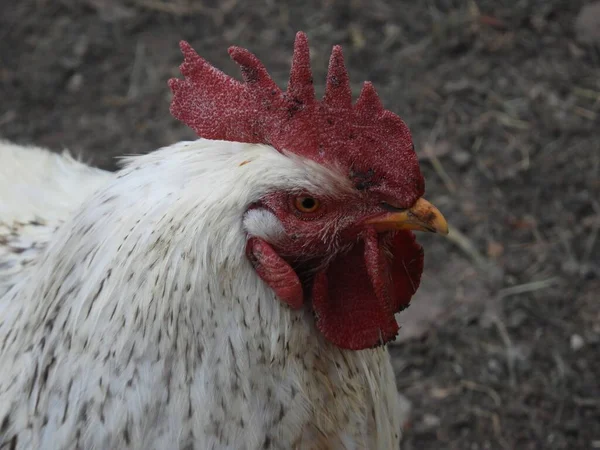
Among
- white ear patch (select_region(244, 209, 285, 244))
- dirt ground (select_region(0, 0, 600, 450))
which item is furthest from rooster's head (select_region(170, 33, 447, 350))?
dirt ground (select_region(0, 0, 600, 450))

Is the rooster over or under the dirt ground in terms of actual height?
over

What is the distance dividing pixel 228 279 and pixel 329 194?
0.30m

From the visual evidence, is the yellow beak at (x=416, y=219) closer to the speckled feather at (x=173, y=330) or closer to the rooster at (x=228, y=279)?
the rooster at (x=228, y=279)

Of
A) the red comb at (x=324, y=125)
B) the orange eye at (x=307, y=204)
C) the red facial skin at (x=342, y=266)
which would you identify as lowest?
the red facial skin at (x=342, y=266)

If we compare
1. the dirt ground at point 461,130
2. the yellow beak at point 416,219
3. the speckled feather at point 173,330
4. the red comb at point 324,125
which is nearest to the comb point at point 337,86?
the red comb at point 324,125

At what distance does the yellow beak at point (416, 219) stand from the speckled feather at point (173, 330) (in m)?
0.13

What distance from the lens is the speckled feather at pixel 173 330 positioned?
1757 mm

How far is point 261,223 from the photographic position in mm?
1779

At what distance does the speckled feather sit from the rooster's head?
1.2 inches

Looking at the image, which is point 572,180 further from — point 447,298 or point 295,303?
point 295,303

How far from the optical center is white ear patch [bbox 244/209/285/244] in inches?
69.9

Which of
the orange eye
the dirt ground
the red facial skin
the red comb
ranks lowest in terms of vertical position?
the dirt ground

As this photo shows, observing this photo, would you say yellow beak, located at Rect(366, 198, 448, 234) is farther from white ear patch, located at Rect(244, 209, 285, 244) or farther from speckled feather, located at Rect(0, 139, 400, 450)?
white ear patch, located at Rect(244, 209, 285, 244)

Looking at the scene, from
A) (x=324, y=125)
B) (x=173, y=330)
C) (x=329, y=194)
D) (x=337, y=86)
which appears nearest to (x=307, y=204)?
(x=329, y=194)
